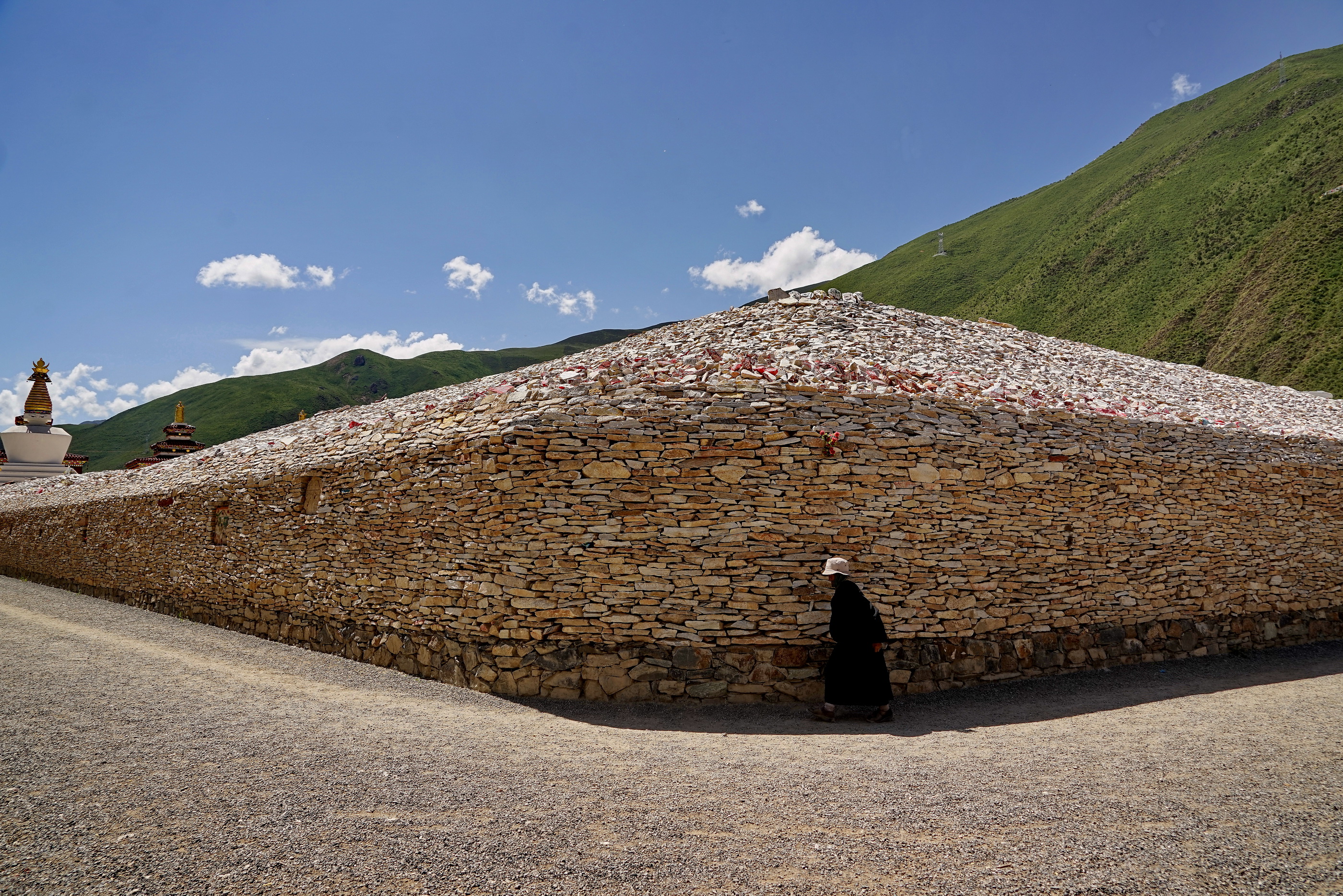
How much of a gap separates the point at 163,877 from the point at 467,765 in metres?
1.91

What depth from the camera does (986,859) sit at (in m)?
3.52

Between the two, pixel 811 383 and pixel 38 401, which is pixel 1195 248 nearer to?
pixel 811 383

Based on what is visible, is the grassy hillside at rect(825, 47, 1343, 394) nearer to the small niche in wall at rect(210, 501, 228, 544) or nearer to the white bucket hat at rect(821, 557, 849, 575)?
the white bucket hat at rect(821, 557, 849, 575)

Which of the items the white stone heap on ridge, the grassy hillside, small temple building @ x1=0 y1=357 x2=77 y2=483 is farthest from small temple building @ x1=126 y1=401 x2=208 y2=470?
the grassy hillside

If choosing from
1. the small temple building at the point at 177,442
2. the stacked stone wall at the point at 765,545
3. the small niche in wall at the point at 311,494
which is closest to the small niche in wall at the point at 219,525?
the stacked stone wall at the point at 765,545

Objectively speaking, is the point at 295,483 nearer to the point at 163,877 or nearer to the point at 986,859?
the point at 163,877

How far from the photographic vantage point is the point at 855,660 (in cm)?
634

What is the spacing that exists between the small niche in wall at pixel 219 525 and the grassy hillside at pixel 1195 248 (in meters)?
35.5

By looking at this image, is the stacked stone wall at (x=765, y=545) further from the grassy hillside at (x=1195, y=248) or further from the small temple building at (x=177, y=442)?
the grassy hillside at (x=1195, y=248)

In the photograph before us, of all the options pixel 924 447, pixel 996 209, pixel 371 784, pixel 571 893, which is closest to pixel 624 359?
pixel 924 447

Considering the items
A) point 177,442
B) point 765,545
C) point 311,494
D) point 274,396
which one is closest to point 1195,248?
point 765,545

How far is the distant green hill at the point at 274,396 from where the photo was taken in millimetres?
91562

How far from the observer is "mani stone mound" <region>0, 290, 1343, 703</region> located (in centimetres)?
673

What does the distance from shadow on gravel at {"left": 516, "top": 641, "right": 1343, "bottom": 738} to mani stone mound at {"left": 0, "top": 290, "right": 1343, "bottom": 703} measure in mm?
→ 195
